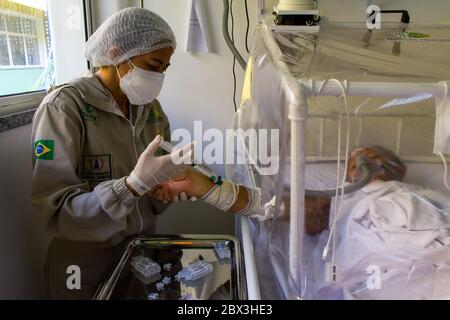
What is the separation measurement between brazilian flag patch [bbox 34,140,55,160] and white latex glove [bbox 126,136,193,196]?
0.24 metres

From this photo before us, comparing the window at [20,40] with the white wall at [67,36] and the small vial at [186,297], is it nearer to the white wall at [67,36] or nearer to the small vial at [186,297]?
the white wall at [67,36]

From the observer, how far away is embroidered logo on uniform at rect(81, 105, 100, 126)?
1.12 meters

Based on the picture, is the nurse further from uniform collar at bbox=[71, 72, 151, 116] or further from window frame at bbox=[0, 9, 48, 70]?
window frame at bbox=[0, 9, 48, 70]

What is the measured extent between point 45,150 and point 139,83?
34 centimetres

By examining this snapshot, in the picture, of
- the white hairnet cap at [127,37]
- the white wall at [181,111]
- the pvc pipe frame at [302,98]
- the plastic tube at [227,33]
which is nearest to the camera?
the pvc pipe frame at [302,98]

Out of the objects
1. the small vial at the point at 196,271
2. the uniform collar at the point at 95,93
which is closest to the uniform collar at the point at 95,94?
the uniform collar at the point at 95,93

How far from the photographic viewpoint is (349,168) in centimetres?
83

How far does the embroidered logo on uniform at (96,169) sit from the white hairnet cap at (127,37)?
0.30m

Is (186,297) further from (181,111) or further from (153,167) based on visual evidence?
(181,111)

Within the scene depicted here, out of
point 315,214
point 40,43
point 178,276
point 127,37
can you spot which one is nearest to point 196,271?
point 178,276

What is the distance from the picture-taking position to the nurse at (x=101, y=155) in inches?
39.8

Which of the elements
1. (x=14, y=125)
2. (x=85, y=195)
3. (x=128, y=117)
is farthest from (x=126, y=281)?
(x=14, y=125)

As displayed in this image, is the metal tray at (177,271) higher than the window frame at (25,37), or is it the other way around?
the window frame at (25,37)
